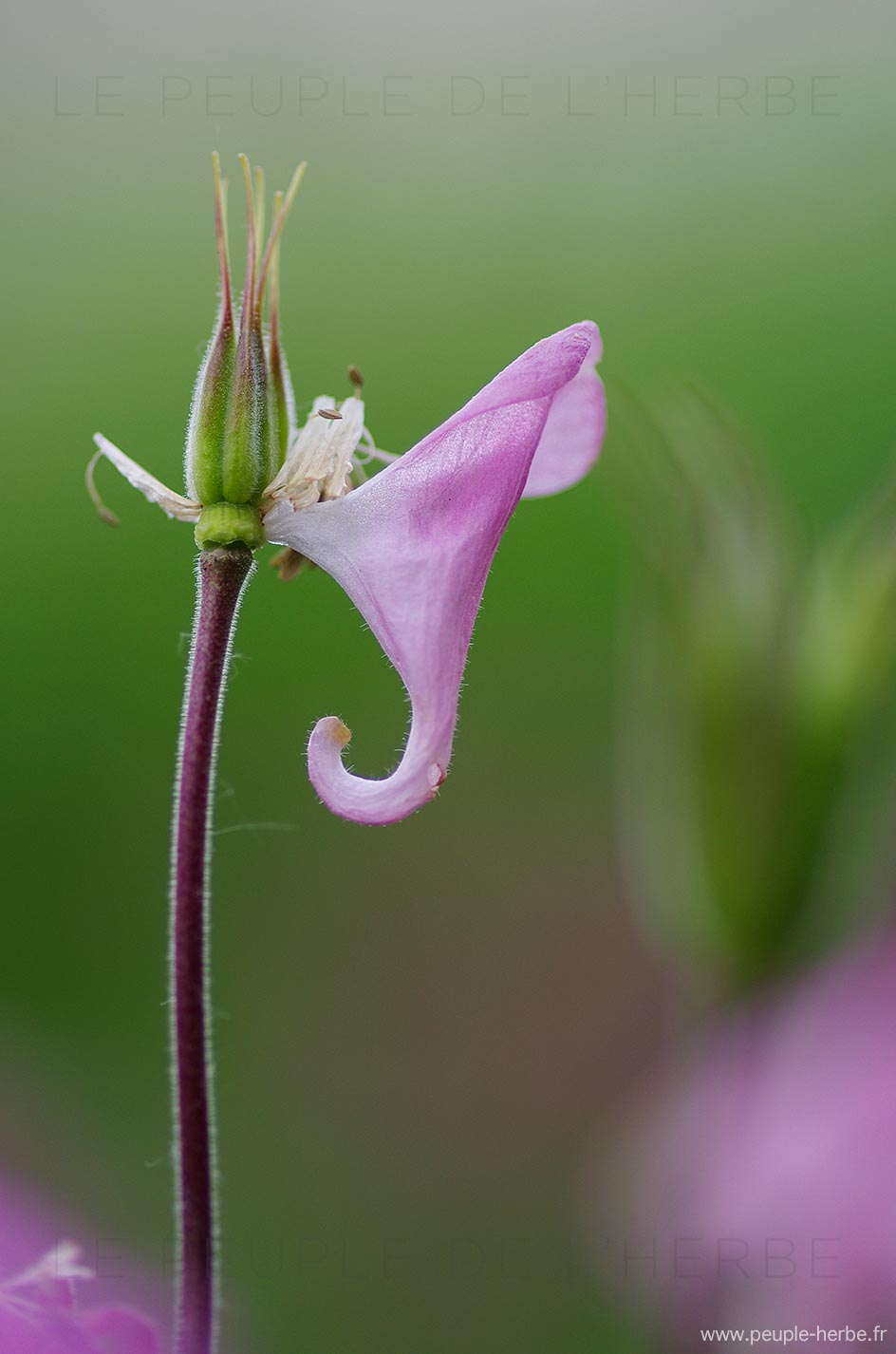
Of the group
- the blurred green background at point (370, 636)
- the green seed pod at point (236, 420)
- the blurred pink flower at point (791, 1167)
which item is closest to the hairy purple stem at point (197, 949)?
the green seed pod at point (236, 420)

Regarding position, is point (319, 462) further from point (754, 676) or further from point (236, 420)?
point (754, 676)

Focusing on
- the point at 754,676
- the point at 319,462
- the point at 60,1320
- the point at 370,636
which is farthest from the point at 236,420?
the point at 370,636

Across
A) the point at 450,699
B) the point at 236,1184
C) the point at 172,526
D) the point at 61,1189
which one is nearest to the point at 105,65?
the point at 172,526

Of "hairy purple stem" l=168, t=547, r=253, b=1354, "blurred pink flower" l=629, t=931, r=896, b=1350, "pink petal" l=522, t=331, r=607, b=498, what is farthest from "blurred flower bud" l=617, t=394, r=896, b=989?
"hairy purple stem" l=168, t=547, r=253, b=1354

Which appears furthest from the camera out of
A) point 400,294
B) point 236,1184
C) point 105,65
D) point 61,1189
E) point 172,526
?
point 400,294

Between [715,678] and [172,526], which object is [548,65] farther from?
[715,678]

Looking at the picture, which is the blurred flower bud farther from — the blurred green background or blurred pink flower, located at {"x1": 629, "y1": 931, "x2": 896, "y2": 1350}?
the blurred green background
